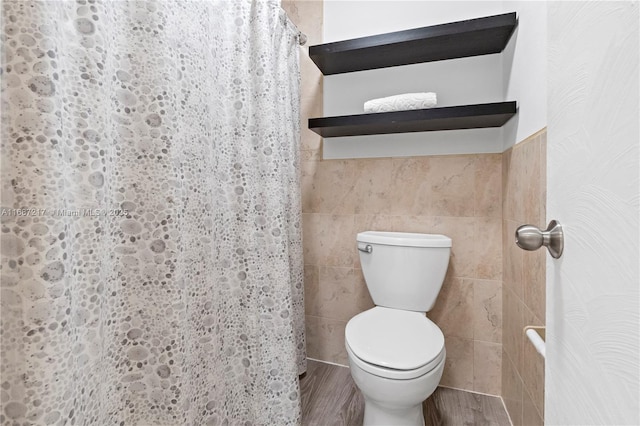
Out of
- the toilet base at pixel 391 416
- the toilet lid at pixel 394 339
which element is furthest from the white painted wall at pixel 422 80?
the toilet base at pixel 391 416

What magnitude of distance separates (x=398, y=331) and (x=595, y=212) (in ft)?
3.25

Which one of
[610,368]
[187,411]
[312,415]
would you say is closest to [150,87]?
[187,411]

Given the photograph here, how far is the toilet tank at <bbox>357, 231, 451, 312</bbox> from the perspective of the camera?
138cm

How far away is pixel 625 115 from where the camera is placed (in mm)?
271

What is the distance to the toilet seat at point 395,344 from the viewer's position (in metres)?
0.98

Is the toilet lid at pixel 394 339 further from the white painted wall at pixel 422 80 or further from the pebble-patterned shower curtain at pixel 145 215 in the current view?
the white painted wall at pixel 422 80

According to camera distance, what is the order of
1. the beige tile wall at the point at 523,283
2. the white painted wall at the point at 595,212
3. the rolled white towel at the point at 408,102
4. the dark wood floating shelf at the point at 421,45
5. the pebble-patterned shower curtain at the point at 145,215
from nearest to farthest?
the white painted wall at the point at 595,212 < the pebble-patterned shower curtain at the point at 145,215 < the beige tile wall at the point at 523,283 < the dark wood floating shelf at the point at 421,45 < the rolled white towel at the point at 408,102

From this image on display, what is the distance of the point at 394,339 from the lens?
1.13m

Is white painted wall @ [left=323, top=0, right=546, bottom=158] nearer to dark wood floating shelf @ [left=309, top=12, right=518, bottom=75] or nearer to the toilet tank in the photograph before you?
dark wood floating shelf @ [left=309, top=12, right=518, bottom=75]

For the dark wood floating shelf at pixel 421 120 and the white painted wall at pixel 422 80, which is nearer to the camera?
the dark wood floating shelf at pixel 421 120

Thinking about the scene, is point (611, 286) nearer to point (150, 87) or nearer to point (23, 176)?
point (23, 176)

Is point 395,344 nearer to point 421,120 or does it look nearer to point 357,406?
point 357,406

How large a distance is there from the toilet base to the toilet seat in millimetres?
207

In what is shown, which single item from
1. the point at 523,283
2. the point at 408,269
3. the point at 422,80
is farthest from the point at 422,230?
the point at 422,80
